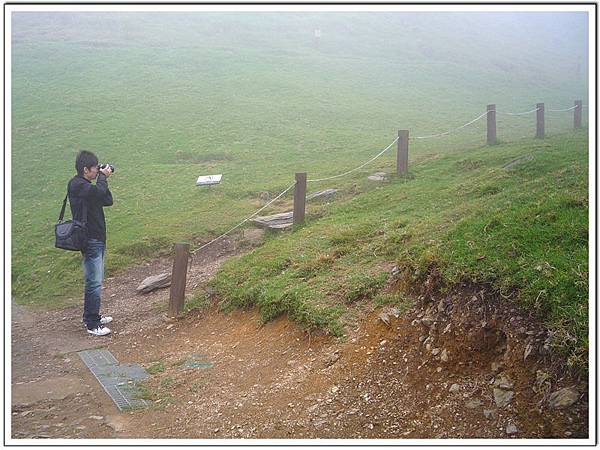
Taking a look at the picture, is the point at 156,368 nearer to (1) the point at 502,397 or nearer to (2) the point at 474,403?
(2) the point at 474,403

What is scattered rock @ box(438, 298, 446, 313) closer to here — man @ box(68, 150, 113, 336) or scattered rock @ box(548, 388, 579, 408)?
scattered rock @ box(548, 388, 579, 408)

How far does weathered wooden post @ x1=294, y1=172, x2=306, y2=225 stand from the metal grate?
4356mm

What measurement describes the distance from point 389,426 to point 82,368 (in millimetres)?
4022

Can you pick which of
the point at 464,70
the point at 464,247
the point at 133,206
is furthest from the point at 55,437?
the point at 464,70

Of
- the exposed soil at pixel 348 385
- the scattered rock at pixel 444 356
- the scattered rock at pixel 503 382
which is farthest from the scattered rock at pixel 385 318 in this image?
the scattered rock at pixel 503 382

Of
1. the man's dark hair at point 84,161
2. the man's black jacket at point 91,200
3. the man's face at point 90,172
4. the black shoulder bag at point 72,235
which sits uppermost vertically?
the man's dark hair at point 84,161

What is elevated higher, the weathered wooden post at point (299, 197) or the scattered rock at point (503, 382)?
the weathered wooden post at point (299, 197)

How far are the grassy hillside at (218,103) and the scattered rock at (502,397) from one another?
7.55 metres

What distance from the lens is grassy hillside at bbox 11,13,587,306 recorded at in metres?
13.8

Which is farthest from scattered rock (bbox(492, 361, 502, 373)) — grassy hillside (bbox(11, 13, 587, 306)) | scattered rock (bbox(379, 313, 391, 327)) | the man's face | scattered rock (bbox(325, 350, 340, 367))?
grassy hillside (bbox(11, 13, 587, 306))

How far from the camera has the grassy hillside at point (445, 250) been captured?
497cm

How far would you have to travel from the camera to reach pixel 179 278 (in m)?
8.30

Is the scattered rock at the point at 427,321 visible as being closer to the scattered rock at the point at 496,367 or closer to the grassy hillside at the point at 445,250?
the grassy hillside at the point at 445,250

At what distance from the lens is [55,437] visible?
16.9ft
